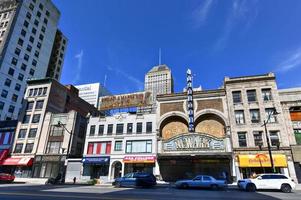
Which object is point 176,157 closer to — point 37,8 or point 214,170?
point 214,170

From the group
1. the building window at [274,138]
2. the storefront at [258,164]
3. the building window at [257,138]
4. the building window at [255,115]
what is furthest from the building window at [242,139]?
the building window at [274,138]

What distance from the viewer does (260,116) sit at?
31688mm

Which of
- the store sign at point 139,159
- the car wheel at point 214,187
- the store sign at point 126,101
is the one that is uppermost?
the store sign at point 126,101

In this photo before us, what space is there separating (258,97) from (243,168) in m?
11.7

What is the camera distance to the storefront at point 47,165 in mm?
36188

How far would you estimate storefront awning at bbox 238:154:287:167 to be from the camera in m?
27.8

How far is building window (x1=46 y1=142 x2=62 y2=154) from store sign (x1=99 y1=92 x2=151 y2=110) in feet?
38.0

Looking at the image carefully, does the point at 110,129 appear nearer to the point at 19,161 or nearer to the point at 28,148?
the point at 28,148

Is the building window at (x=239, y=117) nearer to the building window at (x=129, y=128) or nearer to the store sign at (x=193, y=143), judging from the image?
the store sign at (x=193, y=143)

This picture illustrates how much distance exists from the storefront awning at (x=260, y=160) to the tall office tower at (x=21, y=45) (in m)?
54.6

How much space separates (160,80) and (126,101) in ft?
257

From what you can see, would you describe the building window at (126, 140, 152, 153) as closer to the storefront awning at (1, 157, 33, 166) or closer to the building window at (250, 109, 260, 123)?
the building window at (250, 109, 260, 123)

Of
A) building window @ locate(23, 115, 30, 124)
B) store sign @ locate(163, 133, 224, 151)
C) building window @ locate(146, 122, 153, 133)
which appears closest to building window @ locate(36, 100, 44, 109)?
building window @ locate(23, 115, 30, 124)

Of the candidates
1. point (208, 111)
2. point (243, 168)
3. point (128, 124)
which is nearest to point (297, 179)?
point (243, 168)
